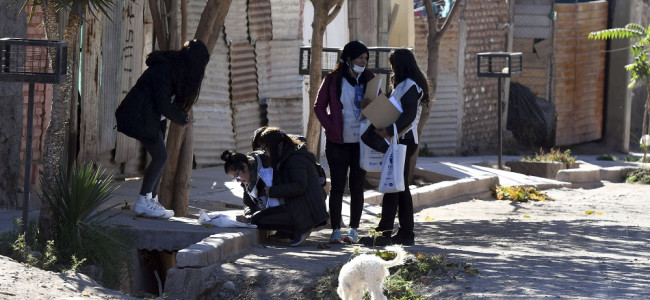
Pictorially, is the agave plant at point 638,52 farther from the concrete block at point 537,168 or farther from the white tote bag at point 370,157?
the white tote bag at point 370,157

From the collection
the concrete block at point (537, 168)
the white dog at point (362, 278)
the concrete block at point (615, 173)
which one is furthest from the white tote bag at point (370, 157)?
the concrete block at point (615, 173)

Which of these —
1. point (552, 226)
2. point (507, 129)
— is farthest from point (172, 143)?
point (507, 129)

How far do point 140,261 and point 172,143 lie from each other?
1.69m

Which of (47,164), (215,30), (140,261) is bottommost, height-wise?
(140,261)

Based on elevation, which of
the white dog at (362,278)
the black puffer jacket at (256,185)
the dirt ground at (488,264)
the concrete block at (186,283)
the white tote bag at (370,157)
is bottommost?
the concrete block at (186,283)

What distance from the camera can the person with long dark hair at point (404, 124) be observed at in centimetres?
910

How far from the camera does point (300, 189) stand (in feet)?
30.5

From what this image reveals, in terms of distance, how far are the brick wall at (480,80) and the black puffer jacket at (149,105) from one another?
40.5 feet

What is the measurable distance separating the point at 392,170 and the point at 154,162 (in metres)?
1.93

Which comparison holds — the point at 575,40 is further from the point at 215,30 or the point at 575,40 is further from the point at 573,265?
the point at 573,265

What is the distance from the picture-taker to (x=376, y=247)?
9.15 metres

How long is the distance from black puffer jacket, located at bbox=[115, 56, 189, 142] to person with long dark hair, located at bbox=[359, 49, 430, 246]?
5.49 feet

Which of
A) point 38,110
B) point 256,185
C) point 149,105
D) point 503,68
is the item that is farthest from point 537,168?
point 149,105

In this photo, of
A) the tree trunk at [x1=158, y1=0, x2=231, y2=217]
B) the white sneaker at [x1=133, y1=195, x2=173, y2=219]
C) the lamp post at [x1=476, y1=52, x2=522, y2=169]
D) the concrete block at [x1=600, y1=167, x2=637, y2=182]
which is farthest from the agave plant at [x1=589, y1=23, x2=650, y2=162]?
the white sneaker at [x1=133, y1=195, x2=173, y2=219]
